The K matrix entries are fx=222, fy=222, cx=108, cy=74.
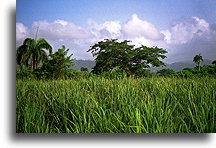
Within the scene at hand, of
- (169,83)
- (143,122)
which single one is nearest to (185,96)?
(169,83)

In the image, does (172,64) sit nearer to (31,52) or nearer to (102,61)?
(102,61)

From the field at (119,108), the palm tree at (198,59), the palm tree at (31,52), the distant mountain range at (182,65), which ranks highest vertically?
the palm tree at (31,52)

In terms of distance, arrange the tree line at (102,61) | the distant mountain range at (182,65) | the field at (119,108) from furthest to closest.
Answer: the tree line at (102,61) < the distant mountain range at (182,65) < the field at (119,108)

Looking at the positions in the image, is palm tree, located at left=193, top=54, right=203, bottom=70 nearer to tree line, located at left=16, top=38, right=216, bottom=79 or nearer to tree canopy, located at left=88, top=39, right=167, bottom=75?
tree line, located at left=16, top=38, right=216, bottom=79

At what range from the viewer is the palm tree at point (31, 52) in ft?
9.01

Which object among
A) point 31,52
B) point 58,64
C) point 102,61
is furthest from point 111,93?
point 31,52

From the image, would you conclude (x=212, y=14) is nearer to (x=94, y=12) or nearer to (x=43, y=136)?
(x=94, y=12)

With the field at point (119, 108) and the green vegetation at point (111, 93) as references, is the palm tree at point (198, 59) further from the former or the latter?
the field at point (119, 108)

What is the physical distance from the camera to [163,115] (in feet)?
7.18

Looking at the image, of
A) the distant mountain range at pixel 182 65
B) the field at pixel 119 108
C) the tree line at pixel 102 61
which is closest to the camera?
the field at pixel 119 108

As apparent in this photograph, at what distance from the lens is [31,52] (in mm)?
2771

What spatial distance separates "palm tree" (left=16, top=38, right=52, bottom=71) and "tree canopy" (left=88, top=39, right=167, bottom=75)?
58 cm

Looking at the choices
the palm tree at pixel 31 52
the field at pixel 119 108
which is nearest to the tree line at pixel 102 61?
the palm tree at pixel 31 52

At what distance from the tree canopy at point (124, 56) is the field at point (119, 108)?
31 centimetres
